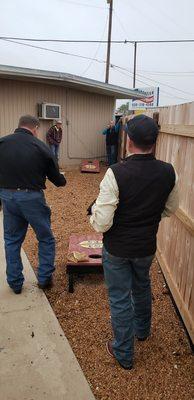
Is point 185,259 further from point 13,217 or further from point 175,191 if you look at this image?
point 13,217

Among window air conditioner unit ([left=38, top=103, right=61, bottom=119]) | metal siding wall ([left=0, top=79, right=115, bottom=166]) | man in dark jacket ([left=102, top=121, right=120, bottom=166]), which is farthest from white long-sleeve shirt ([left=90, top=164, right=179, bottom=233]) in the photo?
man in dark jacket ([left=102, top=121, right=120, bottom=166])

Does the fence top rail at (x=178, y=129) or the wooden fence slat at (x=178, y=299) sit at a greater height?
the fence top rail at (x=178, y=129)

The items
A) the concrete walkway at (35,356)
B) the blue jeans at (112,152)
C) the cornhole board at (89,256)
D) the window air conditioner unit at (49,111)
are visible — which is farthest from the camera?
the blue jeans at (112,152)

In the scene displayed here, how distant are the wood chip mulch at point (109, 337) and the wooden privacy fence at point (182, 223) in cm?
15

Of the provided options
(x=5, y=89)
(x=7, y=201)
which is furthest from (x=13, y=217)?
(x=5, y=89)

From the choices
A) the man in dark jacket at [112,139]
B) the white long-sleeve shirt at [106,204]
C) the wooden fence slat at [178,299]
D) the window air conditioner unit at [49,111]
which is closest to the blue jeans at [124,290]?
the white long-sleeve shirt at [106,204]

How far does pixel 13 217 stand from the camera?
353 cm

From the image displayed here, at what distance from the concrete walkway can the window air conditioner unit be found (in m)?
8.43

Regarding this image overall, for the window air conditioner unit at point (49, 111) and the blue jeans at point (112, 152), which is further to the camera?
the blue jeans at point (112, 152)

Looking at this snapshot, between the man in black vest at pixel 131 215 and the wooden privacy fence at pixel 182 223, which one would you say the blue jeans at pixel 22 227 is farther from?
the wooden privacy fence at pixel 182 223

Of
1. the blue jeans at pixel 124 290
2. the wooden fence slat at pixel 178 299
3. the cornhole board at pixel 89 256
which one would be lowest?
the wooden fence slat at pixel 178 299

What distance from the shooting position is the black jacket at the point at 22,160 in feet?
10.9

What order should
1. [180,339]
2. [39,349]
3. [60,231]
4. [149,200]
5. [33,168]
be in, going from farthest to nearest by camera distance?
[60,231], [33,168], [180,339], [39,349], [149,200]

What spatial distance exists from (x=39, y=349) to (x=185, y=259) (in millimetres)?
1459
